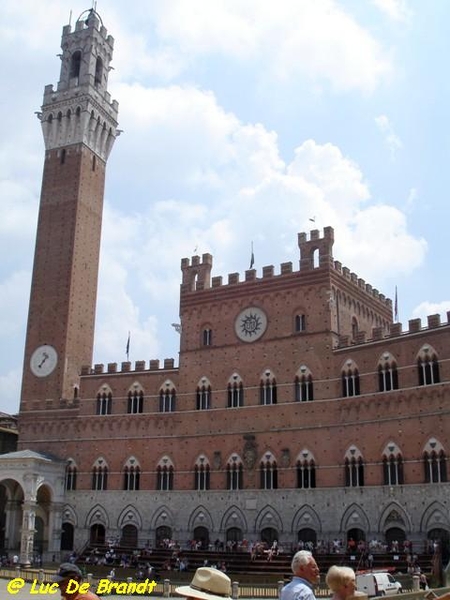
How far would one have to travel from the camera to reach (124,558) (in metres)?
38.3

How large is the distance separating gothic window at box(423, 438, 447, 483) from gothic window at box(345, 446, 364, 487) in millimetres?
3698

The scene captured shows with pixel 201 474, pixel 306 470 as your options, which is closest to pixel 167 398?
pixel 201 474

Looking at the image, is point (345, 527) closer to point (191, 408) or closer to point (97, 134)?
point (191, 408)

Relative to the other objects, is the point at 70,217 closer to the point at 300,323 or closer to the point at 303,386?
the point at 300,323

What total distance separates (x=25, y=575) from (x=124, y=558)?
17.0 ft

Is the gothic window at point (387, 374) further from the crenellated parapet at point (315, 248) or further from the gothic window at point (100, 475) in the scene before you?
the gothic window at point (100, 475)

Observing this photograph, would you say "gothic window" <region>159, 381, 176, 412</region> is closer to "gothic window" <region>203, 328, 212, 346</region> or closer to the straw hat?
"gothic window" <region>203, 328, 212, 346</region>

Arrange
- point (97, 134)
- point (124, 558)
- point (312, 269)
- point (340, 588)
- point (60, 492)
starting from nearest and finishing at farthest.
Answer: point (340, 588) < point (124, 558) < point (312, 269) < point (60, 492) < point (97, 134)

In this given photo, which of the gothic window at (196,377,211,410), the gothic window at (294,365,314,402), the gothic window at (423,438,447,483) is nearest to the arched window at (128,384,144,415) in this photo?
the gothic window at (196,377,211,410)

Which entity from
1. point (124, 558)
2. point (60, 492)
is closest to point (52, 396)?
point (60, 492)

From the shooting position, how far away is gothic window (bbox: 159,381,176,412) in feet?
147

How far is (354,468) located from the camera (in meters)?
37.0

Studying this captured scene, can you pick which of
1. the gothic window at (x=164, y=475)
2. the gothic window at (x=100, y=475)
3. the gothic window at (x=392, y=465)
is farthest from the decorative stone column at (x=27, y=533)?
the gothic window at (x=392, y=465)

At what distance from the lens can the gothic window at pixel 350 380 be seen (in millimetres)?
38075
